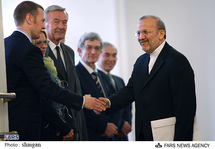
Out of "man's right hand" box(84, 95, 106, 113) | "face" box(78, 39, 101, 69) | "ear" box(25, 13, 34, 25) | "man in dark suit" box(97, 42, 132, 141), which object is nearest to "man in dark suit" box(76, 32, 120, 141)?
"face" box(78, 39, 101, 69)

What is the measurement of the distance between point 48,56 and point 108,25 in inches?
86.9

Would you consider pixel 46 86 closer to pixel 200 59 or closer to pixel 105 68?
pixel 200 59

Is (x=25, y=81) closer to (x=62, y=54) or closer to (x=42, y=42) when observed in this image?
(x=42, y=42)

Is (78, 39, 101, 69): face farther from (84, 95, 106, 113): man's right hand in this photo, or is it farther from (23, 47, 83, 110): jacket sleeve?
(23, 47, 83, 110): jacket sleeve

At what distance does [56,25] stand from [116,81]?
1.37 meters

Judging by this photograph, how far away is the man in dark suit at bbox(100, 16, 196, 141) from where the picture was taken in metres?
2.35

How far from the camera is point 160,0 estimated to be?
9.66 ft

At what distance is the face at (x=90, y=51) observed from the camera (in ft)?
12.0

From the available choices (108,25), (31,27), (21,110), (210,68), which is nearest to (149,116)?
(210,68)

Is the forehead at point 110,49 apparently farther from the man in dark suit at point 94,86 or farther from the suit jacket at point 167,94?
the suit jacket at point 167,94

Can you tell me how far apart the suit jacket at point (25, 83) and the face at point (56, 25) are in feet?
2.36

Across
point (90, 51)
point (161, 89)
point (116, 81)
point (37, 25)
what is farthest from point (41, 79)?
point (116, 81)

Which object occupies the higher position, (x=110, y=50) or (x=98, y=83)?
(x=110, y=50)

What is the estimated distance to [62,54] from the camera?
2.93 meters
